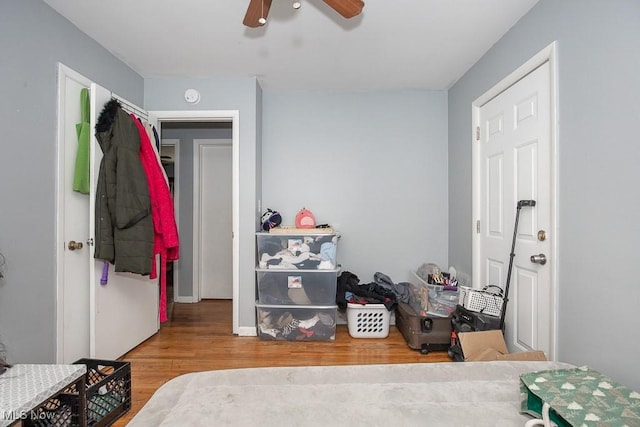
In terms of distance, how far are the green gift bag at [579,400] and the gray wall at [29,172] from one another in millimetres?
2394

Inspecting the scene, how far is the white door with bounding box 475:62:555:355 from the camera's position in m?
1.69

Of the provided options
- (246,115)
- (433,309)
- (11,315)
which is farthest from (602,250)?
(11,315)

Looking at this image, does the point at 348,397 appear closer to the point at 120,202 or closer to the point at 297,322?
the point at 297,322

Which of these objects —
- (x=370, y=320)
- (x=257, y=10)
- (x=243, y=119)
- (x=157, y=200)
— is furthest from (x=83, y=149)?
(x=370, y=320)

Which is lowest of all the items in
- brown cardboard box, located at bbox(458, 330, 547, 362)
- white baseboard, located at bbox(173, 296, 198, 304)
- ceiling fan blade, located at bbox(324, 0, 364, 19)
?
white baseboard, located at bbox(173, 296, 198, 304)

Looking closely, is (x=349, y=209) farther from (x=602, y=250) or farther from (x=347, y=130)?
(x=602, y=250)

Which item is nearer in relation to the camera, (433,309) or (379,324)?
(433,309)

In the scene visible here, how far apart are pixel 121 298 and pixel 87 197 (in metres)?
0.82

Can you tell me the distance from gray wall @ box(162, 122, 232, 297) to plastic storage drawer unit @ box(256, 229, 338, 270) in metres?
1.72

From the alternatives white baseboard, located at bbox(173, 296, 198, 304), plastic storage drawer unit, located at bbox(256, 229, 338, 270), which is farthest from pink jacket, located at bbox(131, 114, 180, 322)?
white baseboard, located at bbox(173, 296, 198, 304)

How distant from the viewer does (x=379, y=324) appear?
2629mm

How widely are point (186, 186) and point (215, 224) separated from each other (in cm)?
64

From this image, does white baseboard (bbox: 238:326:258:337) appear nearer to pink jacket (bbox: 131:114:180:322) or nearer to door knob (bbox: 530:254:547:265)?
pink jacket (bbox: 131:114:180:322)

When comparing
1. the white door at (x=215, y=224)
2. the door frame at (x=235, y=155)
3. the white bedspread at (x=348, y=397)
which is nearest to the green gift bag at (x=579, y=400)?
the white bedspread at (x=348, y=397)
